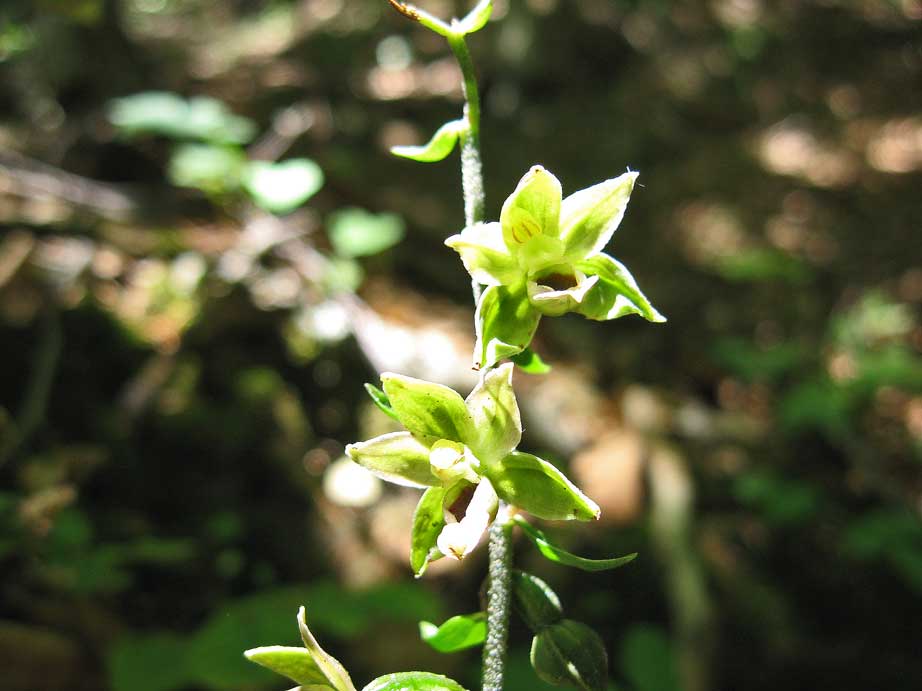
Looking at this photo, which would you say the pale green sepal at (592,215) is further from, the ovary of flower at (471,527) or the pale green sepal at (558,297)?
the ovary of flower at (471,527)

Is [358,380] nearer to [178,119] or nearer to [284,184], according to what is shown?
[284,184]

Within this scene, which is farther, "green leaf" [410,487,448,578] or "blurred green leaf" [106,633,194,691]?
"blurred green leaf" [106,633,194,691]

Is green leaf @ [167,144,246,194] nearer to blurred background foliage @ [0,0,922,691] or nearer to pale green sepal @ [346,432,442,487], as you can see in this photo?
blurred background foliage @ [0,0,922,691]

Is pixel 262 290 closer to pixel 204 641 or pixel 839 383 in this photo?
pixel 204 641

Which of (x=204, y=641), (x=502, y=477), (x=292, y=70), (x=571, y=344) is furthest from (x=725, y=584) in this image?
(x=292, y=70)

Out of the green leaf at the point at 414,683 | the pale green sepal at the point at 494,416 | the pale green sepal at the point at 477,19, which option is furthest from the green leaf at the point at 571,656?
the pale green sepal at the point at 477,19

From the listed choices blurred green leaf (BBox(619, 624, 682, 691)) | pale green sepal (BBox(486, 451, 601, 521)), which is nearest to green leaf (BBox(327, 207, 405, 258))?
blurred green leaf (BBox(619, 624, 682, 691))

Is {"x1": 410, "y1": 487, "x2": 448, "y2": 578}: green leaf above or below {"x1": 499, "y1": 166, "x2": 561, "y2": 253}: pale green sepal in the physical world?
below

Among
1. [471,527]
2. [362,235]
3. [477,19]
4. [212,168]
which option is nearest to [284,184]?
[362,235]
